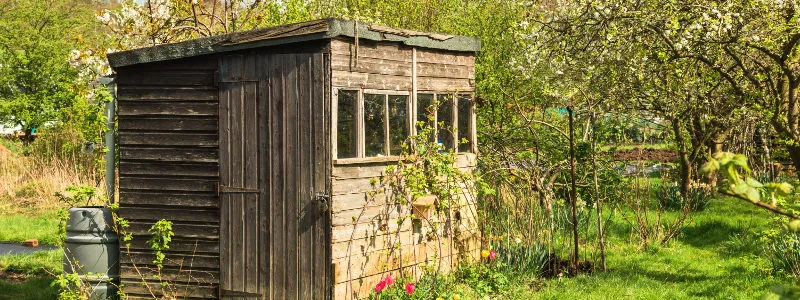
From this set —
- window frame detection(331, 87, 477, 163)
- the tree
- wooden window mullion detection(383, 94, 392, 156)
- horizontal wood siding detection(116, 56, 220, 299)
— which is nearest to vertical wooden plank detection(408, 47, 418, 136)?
window frame detection(331, 87, 477, 163)

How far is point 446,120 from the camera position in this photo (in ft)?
28.6

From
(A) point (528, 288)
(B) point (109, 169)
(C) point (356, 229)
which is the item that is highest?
(B) point (109, 169)

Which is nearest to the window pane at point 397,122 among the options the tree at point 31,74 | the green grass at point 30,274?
the green grass at point 30,274

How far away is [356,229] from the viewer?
7430 mm

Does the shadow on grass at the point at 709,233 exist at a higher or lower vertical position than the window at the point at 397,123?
lower

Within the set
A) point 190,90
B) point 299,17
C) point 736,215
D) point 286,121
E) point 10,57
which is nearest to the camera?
point 286,121

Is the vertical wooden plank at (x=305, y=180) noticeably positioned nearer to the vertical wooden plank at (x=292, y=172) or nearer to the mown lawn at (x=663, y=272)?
the vertical wooden plank at (x=292, y=172)

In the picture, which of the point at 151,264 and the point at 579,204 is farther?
the point at 579,204

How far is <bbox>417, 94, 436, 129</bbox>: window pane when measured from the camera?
27.1 feet

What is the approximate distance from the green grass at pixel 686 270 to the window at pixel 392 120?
1.89 metres

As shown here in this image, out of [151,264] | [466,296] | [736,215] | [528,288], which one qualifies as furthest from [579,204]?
[151,264]

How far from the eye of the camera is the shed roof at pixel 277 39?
278 inches

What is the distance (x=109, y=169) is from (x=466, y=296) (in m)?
4.05

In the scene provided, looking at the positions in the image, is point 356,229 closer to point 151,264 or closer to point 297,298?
point 297,298
